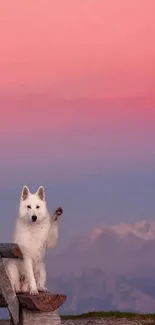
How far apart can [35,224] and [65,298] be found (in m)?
1.18

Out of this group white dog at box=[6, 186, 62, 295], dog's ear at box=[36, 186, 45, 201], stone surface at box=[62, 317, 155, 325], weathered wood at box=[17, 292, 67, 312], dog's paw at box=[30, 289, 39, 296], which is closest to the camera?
weathered wood at box=[17, 292, 67, 312]

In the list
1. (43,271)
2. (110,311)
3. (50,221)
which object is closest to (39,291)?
(43,271)

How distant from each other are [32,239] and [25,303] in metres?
0.96

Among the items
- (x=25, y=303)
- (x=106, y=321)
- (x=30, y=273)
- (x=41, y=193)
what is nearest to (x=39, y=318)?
(x=25, y=303)

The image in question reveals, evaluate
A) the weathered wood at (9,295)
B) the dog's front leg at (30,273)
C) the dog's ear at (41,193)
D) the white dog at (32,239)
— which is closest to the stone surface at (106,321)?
the weathered wood at (9,295)

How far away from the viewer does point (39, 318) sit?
38.4 ft

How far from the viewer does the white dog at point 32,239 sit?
11.8 m

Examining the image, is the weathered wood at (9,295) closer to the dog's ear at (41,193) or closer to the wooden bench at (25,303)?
the wooden bench at (25,303)

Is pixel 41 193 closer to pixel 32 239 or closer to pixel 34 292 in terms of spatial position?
pixel 32 239

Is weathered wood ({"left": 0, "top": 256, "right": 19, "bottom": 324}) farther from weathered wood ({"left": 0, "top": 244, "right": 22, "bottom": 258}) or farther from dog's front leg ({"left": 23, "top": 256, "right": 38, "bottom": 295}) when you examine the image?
dog's front leg ({"left": 23, "top": 256, "right": 38, "bottom": 295})

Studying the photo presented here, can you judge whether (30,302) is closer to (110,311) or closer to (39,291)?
(39,291)

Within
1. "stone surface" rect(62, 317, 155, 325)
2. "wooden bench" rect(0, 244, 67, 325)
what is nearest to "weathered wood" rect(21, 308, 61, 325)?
"wooden bench" rect(0, 244, 67, 325)

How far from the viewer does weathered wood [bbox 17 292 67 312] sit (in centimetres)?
1139

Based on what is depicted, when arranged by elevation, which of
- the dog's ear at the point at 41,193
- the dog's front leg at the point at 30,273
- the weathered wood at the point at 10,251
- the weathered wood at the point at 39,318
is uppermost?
the dog's ear at the point at 41,193
